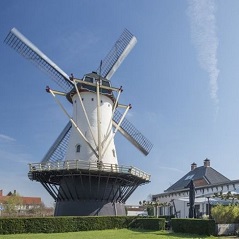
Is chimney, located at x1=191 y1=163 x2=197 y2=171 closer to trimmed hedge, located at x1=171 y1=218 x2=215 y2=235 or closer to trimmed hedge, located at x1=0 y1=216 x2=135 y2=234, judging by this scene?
trimmed hedge, located at x1=0 y1=216 x2=135 y2=234

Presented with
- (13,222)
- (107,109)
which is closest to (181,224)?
(13,222)

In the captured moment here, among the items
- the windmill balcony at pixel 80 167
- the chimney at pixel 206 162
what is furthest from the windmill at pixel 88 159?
the chimney at pixel 206 162

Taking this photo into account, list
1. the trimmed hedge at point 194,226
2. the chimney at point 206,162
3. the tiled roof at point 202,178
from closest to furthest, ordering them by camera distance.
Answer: the trimmed hedge at point 194,226 → the tiled roof at point 202,178 → the chimney at point 206,162

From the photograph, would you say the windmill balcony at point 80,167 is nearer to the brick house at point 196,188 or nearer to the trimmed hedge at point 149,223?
the trimmed hedge at point 149,223

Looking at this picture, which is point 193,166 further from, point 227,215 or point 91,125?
point 227,215

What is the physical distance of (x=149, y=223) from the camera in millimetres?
24922

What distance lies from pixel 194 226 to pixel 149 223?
5.74 meters

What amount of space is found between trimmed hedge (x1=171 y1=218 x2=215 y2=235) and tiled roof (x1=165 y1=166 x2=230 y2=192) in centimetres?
2118

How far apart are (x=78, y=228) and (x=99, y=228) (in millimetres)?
1722

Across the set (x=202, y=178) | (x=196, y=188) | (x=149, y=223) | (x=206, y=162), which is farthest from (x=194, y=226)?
(x=206, y=162)

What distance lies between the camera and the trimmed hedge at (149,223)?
78.1 feet

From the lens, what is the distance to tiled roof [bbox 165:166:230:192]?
1667 inches

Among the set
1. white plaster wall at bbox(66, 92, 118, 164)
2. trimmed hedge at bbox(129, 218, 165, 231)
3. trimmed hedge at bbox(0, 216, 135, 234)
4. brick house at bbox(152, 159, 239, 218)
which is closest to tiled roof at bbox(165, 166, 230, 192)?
brick house at bbox(152, 159, 239, 218)

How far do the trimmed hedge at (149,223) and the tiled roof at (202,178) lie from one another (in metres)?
16.8
